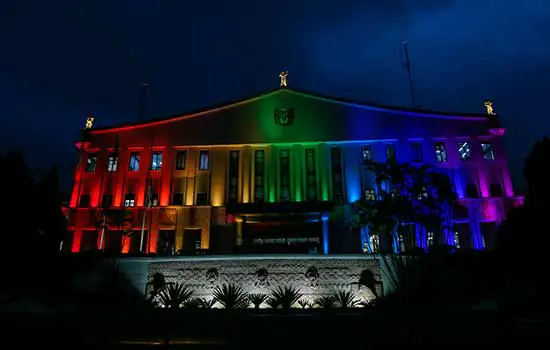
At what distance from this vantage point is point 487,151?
32.0 m

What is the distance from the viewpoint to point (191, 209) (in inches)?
1225

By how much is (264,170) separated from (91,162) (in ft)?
49.0

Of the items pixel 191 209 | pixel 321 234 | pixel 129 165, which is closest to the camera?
pixel 321 234

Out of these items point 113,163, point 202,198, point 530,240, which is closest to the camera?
point 530,240

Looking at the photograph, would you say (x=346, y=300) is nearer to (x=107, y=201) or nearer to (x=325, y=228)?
(x=325, y=228)

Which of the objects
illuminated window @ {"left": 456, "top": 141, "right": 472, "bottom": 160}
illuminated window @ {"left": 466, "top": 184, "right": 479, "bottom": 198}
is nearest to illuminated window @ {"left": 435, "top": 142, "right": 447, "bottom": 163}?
illuminated window @ {"left": 456, "top": 141, "right": 472, "bottom": 160}

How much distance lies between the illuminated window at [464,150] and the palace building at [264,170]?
75 mm

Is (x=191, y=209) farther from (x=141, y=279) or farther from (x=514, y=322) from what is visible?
(x=514, y=322)

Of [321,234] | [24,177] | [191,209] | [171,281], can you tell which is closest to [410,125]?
[321,234]

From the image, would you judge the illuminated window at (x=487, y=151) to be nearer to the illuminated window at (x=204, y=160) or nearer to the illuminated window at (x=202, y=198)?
the illuminated window at (x=204, y=160)

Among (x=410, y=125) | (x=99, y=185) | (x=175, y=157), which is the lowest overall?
(x=99, y=185)

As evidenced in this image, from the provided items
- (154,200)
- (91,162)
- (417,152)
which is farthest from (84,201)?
(417,152)

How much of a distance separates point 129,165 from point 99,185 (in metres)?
2.86

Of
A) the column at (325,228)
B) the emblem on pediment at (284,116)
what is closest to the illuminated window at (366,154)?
the column at (325,228)
